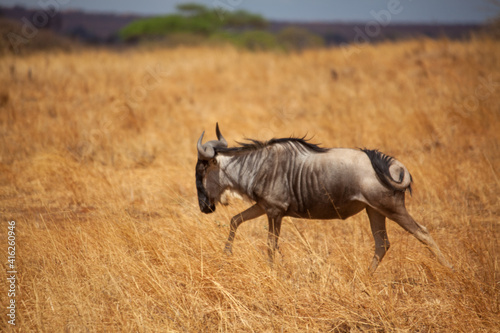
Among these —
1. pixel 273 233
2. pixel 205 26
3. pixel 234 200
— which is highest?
pixel 205 26

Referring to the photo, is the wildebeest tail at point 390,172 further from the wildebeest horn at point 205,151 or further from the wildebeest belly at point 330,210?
the wildebeest horn at point 205,151

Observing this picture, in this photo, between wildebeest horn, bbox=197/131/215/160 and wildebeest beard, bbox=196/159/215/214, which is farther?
wildebeest beard, bbox=196/159/215/214

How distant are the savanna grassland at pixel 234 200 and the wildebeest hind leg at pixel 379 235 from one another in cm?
12

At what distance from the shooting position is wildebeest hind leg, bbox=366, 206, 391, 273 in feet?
12.1

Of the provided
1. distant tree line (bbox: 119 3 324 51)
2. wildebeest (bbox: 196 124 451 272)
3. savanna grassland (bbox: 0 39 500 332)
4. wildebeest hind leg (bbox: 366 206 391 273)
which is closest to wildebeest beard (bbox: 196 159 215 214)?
wildebeest (bbox: 196 124 451 272)

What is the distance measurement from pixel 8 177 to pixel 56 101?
4495 mm

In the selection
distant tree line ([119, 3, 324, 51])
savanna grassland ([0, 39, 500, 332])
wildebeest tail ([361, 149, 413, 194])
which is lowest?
savanna grassland ([0, 39, 500, 332])

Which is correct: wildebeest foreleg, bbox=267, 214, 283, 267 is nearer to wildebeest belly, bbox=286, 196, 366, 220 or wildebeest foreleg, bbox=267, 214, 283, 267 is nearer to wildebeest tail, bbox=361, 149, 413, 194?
wildebeest belly, bbox=286, 196, 366, 220

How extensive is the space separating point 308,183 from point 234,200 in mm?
1238

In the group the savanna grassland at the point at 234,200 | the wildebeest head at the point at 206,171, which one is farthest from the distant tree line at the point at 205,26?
the wildebeest head at the point at 206,171

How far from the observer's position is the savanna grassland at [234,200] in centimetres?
308

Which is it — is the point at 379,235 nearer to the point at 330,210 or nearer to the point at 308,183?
the point at 330,210

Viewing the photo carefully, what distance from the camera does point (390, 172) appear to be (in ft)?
11.4

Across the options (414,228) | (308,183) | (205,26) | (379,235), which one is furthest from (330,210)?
(205,26)
